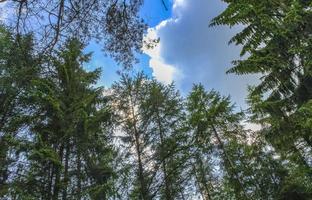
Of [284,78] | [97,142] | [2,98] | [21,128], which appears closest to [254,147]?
[284,78]

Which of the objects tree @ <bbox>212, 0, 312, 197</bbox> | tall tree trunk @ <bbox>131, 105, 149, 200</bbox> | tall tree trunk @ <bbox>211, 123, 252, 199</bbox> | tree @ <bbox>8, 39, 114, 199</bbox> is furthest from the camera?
tall tree trunk @ <bbox>211, 123, 252, 199</bbox>

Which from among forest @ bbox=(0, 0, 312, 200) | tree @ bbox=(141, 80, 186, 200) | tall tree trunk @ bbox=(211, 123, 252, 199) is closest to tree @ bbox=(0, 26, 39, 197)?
forest @ bbox=(0, 0, 312, 200)

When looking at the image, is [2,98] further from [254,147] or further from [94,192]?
[254,147]

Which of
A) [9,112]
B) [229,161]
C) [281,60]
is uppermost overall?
[9,112]

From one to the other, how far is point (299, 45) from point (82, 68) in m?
9.42

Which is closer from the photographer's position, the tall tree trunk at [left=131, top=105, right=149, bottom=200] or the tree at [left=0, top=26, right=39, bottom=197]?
the tree at [left=0, top=26, right=39, bottom=197]

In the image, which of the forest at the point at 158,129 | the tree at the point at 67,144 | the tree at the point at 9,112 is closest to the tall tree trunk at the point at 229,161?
the forest at the point at 158,129

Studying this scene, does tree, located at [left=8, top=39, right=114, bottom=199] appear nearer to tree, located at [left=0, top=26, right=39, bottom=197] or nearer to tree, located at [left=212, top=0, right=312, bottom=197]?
tree, located at [left=0, top=26, right=39, bottom=197]

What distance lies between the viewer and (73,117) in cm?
1219

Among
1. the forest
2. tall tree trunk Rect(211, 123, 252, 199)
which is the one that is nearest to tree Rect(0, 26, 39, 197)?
the forest

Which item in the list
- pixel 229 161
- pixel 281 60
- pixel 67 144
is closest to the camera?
pixel 281 60

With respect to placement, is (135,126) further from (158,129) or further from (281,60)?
(281,60)

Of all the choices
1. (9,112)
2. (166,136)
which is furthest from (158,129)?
(9,112)

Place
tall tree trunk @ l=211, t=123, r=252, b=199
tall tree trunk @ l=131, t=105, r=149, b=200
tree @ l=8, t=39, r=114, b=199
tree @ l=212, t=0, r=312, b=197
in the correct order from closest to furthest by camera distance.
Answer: tree @ l=212, t=0, r=312, b=197 → tree @ l=8, t=39, r=114, b=199 → tall tree trunk @ l=131, t=105, r=149, b=200 → tall tree trunk @ l=211, t=123, r=252, b=199
